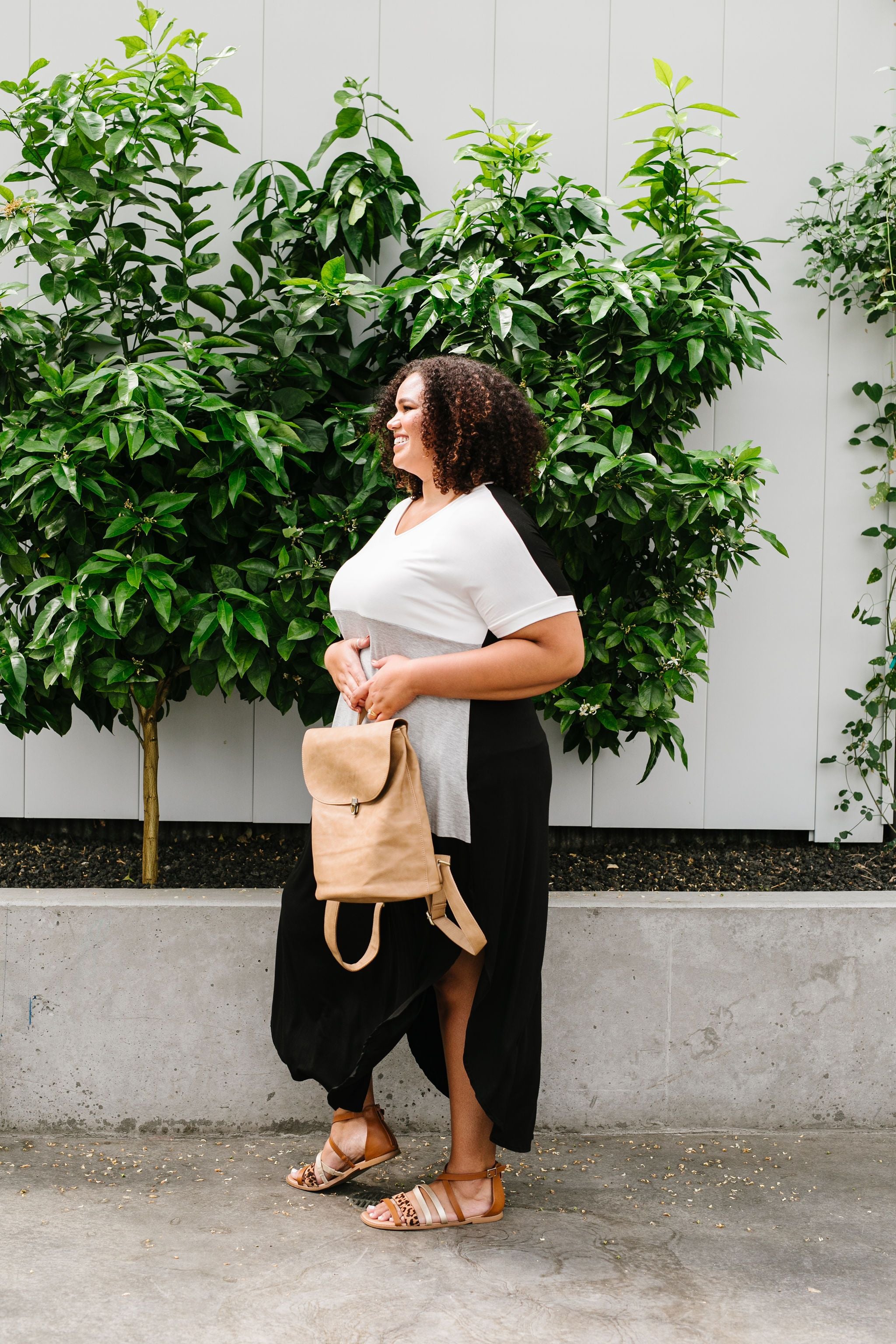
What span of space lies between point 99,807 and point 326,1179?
137cm

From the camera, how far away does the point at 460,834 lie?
1.93m

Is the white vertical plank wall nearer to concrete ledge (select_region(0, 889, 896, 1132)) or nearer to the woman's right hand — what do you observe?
concrete ledge (select_region(0, 889, 896, 1132))

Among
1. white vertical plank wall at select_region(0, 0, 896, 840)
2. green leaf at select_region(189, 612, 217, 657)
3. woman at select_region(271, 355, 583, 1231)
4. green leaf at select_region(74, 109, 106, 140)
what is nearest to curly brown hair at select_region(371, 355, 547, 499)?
woman at select_region(271, 355, 583, 1231)

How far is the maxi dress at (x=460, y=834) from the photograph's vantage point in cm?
191

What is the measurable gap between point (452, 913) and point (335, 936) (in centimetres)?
24

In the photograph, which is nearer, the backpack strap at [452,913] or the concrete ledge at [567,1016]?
the backpack strap at [452,913]

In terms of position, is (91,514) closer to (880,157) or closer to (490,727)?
(490,727)

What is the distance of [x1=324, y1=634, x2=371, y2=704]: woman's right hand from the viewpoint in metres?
1.98

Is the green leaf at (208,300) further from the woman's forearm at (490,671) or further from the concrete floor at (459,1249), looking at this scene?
the concrete floor at (459,1249)

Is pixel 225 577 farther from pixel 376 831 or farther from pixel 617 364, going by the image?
pixel 617 364

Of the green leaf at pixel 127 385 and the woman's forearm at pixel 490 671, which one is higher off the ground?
the green leaf at pixel 127 385

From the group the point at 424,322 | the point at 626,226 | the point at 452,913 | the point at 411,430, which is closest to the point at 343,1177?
the point at 452,913

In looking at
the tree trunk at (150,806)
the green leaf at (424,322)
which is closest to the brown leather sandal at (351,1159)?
the tree trunk at (150,806)

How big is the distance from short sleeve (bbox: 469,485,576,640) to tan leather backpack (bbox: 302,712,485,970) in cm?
27
